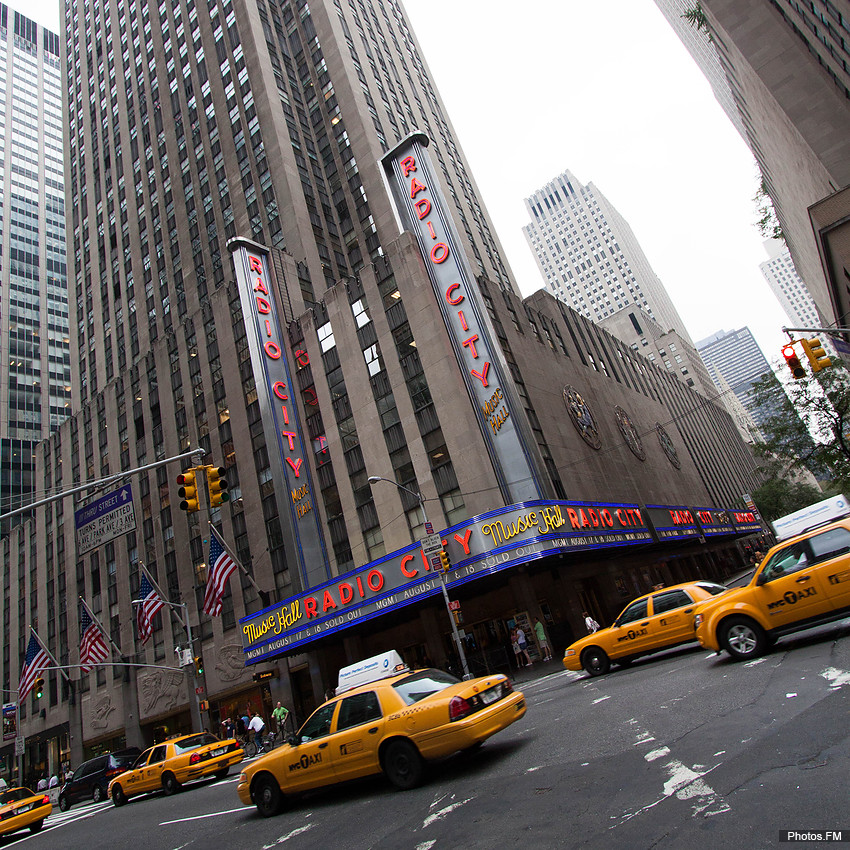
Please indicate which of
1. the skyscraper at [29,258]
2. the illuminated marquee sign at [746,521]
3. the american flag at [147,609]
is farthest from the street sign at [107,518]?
the skyscraper at [29,258]

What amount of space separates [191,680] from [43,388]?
87.4 m

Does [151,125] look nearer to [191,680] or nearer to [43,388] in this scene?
[43,388]

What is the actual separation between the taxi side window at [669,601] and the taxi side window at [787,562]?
3792 mm

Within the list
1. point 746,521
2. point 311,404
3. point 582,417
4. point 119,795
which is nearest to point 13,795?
point 119,795

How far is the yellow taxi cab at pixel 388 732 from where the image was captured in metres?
8.41

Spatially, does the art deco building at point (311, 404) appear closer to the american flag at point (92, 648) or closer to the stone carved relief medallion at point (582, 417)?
the stone carved relief medallion at point (582, 417)

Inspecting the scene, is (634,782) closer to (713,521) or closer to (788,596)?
(788,596)

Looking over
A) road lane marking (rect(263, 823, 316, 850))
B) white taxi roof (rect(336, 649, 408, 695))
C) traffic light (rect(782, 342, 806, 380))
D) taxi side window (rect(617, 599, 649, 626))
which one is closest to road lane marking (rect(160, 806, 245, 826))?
road lane marking (rect(263, 823, 316, 850))

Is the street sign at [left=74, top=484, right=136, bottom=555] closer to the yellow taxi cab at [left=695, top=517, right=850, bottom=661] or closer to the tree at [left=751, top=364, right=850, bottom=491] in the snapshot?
the yellow taxi cab at [left=695, top=517, right=850, bottom=661]

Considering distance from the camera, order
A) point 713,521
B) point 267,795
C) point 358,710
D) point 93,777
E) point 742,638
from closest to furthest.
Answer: point 358,710, point 267,795, point 742,638, point 93,777, point 713,521

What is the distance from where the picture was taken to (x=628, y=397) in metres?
60.4

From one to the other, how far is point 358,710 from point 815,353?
16611 millimetres

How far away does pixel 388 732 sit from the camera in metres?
8.77

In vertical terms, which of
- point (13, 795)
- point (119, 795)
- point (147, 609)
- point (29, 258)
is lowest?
point (119, 795)
